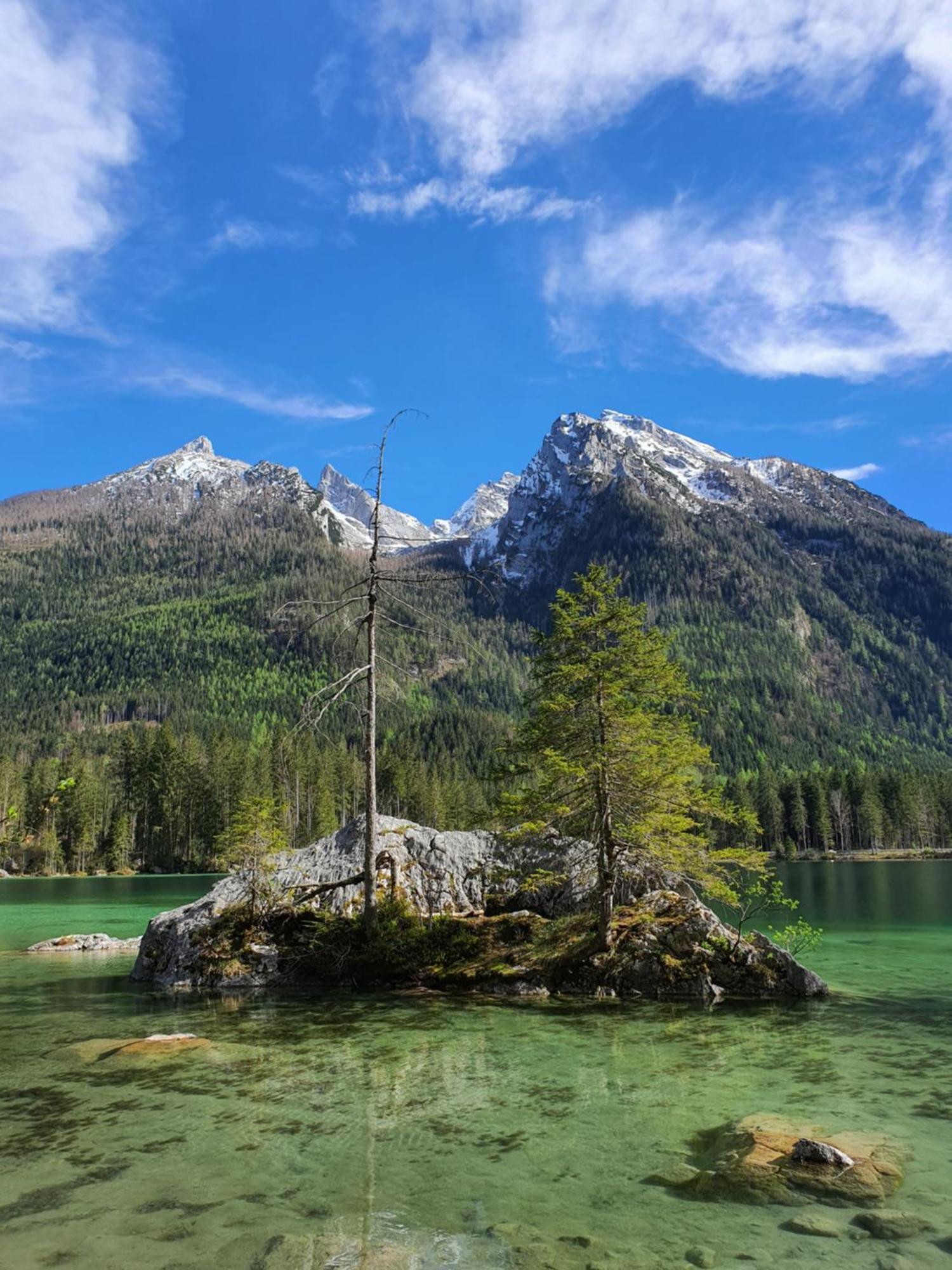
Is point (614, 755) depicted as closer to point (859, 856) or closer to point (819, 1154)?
point (819, 1154)

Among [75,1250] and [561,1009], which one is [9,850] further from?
[75,1250]

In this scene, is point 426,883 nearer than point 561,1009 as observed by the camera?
No

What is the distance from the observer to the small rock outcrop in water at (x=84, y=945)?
34812 mm

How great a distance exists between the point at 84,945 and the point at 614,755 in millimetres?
27513

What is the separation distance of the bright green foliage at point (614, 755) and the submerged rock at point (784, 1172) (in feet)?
38.0

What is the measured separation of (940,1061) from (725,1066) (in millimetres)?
4370

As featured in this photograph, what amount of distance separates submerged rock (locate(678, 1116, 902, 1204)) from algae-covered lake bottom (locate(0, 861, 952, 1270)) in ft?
0.90

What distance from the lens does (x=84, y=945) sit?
35.5 meters

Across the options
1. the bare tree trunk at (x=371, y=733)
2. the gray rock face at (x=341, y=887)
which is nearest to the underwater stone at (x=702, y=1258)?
the bare tree trunk at (x=371, y=733)

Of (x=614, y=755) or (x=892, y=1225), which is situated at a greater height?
(x=614, y=755)

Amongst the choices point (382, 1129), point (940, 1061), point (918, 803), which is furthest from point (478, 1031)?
point (918, 803)

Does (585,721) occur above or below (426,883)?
above

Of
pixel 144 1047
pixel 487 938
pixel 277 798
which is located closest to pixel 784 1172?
pixel 144 1047

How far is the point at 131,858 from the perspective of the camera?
400ft
